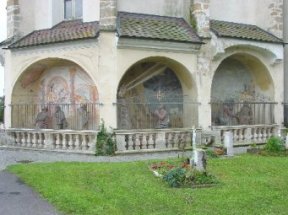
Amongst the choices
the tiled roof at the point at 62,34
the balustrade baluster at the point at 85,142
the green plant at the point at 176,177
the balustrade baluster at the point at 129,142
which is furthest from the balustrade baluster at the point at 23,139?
the green plant at the point at 176,177

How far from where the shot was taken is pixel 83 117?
62.2 ft

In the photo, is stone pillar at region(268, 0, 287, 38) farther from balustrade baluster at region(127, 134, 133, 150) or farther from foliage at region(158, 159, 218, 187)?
foliage at region(158, 159, 218, 187)

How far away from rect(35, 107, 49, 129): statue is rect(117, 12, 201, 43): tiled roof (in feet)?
17.4

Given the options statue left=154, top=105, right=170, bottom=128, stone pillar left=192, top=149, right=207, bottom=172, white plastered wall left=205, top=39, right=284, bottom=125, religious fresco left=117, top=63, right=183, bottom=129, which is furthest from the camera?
white plastered wall left=205, top=39, right=284, bottom=125

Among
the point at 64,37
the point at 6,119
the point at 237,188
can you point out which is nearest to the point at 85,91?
the point at 64,37

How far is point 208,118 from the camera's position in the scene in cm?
1912

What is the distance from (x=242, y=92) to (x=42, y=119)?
9.19m

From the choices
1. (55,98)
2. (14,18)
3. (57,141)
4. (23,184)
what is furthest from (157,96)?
(23,184)

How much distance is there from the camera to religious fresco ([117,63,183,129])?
1892 cm

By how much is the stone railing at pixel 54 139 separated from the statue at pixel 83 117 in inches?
57.6

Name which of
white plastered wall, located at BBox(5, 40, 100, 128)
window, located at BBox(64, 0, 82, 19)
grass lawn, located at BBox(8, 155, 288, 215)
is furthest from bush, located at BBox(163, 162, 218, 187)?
window, located at BBox(64, 0, 82, 19)

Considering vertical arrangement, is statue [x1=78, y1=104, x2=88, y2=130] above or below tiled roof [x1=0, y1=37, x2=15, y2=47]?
below

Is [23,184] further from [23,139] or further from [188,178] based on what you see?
[23,139]

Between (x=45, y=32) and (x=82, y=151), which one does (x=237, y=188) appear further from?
(x=45, y=32)
